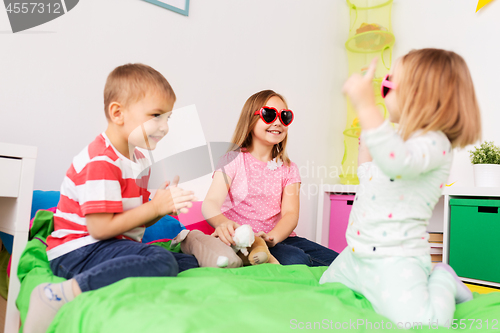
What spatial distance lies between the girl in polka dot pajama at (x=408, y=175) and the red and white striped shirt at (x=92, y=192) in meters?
0.51

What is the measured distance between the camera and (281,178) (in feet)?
4.68

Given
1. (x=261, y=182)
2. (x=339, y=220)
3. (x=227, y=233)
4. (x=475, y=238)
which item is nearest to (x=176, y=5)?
(x=261, y=182)

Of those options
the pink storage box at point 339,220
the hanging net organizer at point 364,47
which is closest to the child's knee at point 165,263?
the pink storage box at point 339,220

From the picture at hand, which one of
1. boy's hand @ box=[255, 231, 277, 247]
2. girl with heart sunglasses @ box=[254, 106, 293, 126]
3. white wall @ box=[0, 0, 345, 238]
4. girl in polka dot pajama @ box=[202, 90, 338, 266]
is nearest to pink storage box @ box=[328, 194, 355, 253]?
white wall @ box=[0, 0, 345, 238]

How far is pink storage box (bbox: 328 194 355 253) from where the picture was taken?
2.00m

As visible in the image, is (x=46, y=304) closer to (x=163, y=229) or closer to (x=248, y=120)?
(x=163, y=229)

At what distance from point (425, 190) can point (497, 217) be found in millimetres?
931

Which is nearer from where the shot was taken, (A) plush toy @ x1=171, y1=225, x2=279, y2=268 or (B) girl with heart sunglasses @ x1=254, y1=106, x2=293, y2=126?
(A) plush toy @ x1=171, y1=225, x2=279, y2=268

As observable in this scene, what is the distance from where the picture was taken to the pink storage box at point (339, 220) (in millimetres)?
2002

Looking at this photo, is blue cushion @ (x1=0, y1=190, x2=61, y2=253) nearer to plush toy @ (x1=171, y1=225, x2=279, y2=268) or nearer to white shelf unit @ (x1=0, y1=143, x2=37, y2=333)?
white shelf unit @ (x1=0, y1=143, x2=37, y2=333)

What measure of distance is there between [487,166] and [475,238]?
32 cm

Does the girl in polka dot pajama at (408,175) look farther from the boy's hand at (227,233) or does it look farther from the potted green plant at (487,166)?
the potted green plant at (487,166)

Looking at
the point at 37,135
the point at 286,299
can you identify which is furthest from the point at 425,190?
the point at 37,135

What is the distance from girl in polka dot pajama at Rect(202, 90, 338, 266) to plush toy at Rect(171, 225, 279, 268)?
7.6 inches
